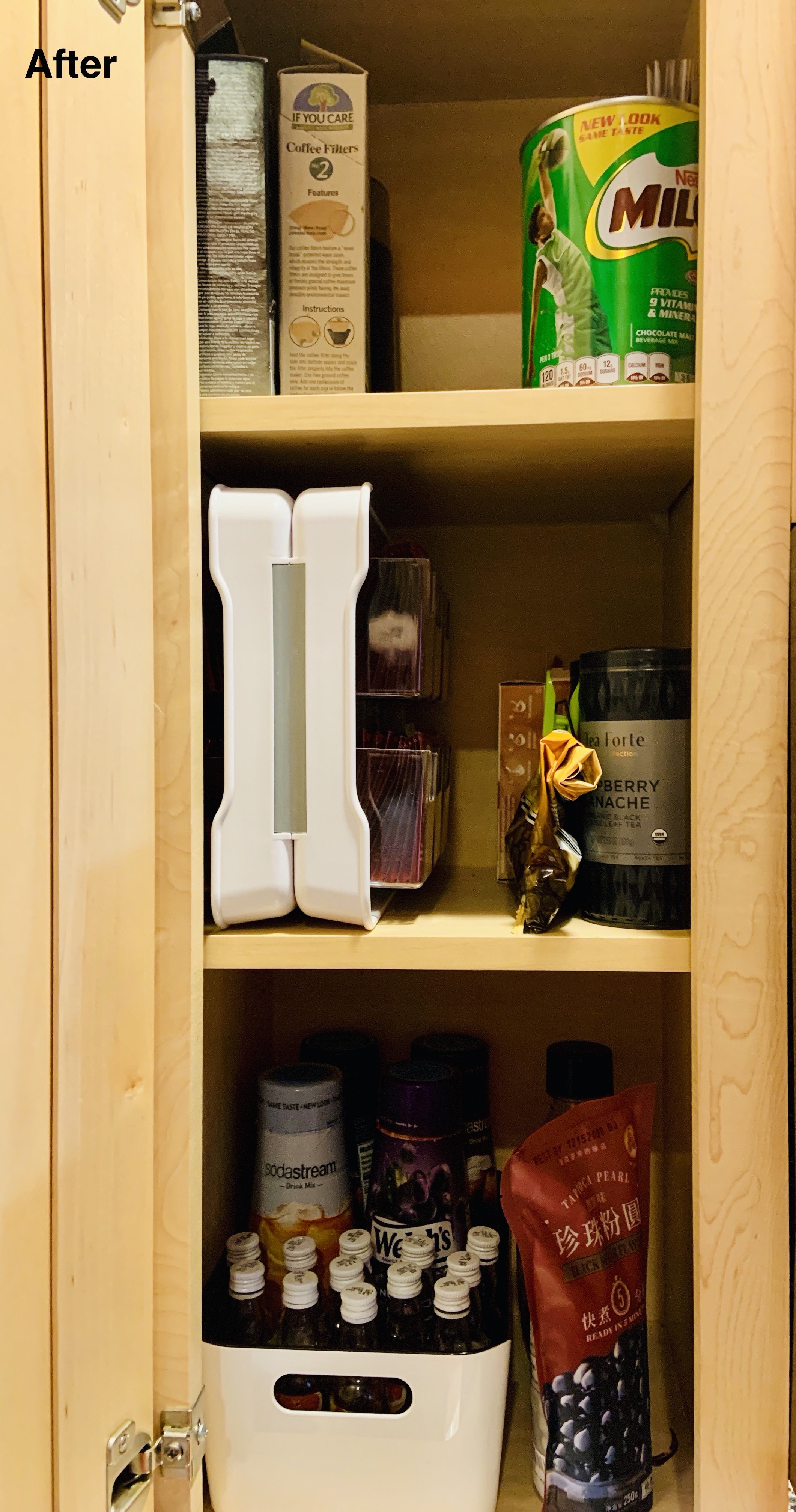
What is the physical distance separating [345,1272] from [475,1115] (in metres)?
0.22

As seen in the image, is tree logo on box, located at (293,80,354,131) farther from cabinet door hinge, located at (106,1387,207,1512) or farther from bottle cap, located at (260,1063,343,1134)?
cabinet door hinge, located at (106,1387,207,1512)

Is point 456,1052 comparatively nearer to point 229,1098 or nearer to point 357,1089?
point 357,1089

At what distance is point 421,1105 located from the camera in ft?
2.58

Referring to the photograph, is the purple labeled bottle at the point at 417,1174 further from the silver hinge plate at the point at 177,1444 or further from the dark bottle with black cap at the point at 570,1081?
the silver hinge plate at the point at 177,1444

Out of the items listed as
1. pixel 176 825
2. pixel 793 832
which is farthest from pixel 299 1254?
pixel 793 832

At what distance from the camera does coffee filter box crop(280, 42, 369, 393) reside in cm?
70

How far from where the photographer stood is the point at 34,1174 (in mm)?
498

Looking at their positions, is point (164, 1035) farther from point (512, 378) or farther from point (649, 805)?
point (512, 378)

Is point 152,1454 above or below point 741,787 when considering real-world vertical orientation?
below

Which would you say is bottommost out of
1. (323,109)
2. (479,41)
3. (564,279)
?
(564,279)

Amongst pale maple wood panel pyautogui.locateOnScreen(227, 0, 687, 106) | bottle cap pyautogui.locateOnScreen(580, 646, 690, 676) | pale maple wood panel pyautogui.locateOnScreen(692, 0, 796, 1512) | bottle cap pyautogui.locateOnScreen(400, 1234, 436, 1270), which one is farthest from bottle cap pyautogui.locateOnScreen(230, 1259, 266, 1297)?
pale maple wood panel pyautogui.locateOnScreen(227, 0, 687, 106)

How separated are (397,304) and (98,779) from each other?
68 centimetres

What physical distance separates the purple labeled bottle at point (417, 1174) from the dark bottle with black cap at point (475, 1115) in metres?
0.08

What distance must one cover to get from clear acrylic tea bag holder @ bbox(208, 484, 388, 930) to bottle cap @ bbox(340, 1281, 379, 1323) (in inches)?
10.8
